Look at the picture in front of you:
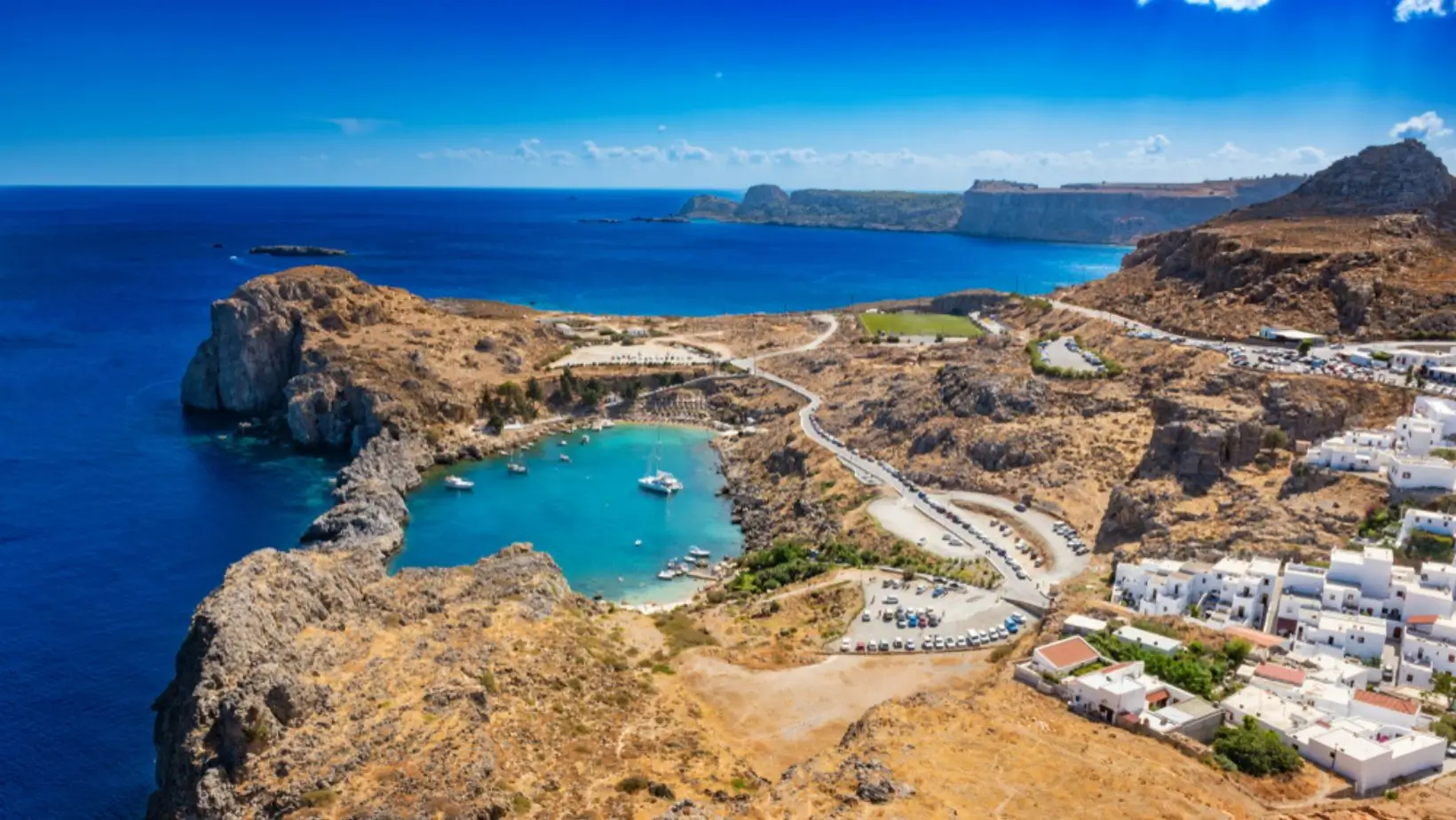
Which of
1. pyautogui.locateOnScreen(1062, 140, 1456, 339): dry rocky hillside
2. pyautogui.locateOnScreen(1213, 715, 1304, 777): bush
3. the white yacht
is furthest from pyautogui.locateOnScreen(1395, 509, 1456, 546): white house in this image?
the white yacht

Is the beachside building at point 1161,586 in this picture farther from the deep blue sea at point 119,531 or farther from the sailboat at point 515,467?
the sailboat at point 515,467

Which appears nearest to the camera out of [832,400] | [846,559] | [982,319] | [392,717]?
[392,717]

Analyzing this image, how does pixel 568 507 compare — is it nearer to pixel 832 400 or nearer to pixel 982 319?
pixel 832 400

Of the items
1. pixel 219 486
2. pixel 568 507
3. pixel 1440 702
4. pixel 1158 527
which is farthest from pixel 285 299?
pixel 1440 702

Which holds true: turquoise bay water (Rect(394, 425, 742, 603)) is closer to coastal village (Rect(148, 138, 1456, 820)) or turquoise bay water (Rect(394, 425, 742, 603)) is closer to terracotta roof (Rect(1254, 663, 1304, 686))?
coastal village (Rect(148, 138, 1456, 820))

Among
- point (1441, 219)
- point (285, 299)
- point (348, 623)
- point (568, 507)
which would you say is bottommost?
point (568, 507)

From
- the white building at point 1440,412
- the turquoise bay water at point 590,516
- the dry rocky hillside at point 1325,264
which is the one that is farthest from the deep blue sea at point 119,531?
the dry rocky hillside at point 1325,264
